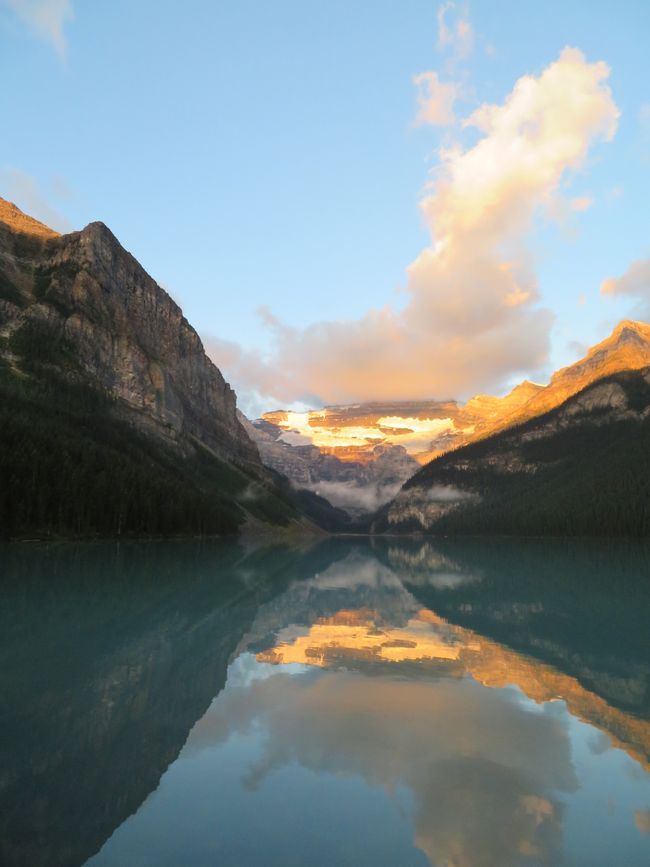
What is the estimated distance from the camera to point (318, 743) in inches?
563

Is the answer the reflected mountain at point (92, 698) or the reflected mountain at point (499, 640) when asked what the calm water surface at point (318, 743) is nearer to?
the reflected mountain at point (92, 698)

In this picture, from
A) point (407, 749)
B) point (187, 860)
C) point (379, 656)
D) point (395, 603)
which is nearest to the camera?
point (187, 860)

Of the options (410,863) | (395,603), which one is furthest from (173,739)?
(395,603)

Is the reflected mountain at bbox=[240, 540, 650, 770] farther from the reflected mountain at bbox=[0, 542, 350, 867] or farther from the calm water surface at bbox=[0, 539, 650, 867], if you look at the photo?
the reflected mountain at bbox=[0, 542, 350, 867]

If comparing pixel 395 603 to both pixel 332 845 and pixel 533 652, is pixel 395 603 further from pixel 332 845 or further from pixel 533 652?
pixel 332 845

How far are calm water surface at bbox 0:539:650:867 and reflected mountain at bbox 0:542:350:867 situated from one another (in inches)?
2.5

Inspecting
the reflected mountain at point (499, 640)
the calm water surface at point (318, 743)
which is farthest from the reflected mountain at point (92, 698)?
the reflected mountain at point (499, 640)

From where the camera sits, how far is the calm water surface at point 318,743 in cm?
970

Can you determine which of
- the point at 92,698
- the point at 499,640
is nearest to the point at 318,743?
the point at 92,698

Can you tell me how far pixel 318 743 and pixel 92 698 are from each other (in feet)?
22.0

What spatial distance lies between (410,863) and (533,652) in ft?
56.5

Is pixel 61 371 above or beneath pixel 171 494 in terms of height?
above

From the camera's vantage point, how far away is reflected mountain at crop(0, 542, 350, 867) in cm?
1024

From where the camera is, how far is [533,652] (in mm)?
24609
